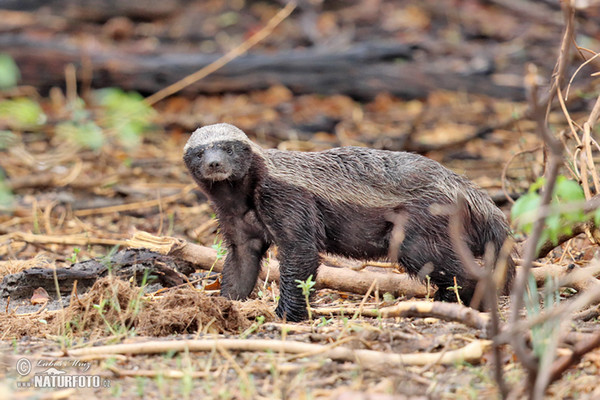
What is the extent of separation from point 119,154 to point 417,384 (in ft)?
27.4

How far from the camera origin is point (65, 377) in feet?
12.8

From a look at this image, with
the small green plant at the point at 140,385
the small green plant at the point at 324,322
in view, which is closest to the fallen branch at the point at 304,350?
the small green plant at the point at 140,385

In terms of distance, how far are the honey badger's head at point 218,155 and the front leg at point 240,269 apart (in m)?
0.64

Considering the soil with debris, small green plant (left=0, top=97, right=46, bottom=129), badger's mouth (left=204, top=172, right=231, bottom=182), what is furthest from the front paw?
small green plant (left=0, top=97, right=46, bottom=129)

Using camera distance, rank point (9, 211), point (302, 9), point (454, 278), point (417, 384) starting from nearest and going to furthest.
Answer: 1. point (417, 384)
2. point (454, 278)
3. point (9, 211)
4. point (302, 9)

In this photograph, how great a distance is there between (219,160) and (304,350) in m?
2.03

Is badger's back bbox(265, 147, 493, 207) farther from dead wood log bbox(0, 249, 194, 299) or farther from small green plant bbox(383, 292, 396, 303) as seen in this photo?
dead wood log bbox(0, 249, 194, 299)

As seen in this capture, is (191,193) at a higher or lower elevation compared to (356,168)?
lower

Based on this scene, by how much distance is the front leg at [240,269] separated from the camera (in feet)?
20.1

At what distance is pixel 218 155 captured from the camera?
5.70 m

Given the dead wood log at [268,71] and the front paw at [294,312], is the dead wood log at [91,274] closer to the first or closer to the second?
the front paw at [294,312]

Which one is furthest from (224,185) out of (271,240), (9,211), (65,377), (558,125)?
(558,125)

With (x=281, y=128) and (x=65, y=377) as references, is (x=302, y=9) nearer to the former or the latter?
(x=281, y=128)

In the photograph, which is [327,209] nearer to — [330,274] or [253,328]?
[330,274]
